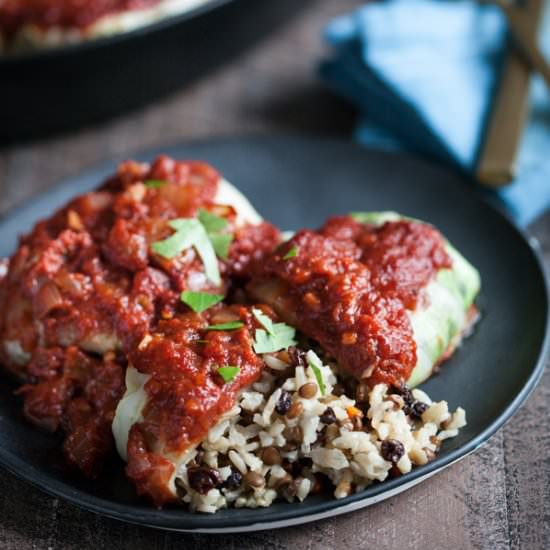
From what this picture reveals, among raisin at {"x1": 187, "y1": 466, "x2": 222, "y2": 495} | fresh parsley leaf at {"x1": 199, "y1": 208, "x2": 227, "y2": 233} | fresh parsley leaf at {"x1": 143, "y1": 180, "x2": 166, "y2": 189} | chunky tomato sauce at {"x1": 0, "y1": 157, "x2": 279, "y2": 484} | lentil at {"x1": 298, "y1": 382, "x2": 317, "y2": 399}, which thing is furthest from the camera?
fresh parsley leaf at {"x1": 143, "y1": 180, "x2": 166, "y2": 189}

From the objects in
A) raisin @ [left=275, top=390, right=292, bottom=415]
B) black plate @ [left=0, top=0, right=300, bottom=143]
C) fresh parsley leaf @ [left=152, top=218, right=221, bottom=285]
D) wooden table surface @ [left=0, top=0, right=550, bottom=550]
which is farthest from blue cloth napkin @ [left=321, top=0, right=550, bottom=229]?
raisin @ [left=275, top=390, right=292, bottom=415]

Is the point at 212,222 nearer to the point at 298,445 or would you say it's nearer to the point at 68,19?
the point at 298,445

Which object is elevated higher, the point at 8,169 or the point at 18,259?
the point at 18,259

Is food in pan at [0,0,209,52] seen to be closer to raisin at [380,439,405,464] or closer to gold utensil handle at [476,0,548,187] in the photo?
gold utensil handle at [476,0,548,187]

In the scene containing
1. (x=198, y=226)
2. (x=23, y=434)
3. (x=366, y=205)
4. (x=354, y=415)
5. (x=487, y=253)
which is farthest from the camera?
(x=366, y=205)

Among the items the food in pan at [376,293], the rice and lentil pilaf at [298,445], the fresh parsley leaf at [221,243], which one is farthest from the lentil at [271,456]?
the fresh parsley leaf at [221,243]

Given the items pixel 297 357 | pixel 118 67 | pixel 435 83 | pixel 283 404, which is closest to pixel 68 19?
pixel 118 67

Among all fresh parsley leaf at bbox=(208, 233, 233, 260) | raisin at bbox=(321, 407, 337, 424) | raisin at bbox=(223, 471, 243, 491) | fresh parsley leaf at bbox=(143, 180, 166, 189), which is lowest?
raisin at bbox=(223, 471, 243, 491)

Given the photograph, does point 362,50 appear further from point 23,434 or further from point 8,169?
point 23,434

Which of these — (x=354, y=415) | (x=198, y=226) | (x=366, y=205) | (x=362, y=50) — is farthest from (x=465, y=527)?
(x=362, y=50)
